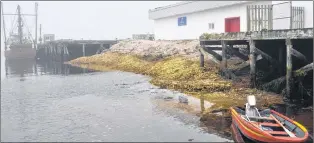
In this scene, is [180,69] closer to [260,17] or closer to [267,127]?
[260,17]

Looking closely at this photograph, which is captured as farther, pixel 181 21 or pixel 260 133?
pixel 181 21

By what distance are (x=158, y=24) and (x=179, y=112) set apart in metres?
35.2

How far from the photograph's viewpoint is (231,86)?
2228 centimetres

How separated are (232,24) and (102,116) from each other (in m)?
21.4

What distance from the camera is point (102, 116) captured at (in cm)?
1712

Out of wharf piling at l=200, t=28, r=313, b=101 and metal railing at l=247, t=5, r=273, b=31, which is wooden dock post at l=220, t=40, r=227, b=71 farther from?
metal railing at l=247, t=5, r=273, b=31

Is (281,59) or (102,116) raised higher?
(281,59)

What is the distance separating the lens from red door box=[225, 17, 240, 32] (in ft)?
110

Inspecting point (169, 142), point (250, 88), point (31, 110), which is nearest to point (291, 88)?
point (250, 88)

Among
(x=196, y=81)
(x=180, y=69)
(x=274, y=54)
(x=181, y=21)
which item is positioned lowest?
(x=196, y=81)

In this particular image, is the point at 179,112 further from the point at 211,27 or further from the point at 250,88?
the point at 211,27

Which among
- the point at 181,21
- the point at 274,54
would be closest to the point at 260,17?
the point at 274,54

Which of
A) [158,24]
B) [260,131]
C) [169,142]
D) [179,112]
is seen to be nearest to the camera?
[260,131]

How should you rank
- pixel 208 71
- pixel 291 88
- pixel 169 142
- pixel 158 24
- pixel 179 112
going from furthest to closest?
pixel 158 24
pixel 208 71
pixel 291 88
pixel 179 112
pixel 169 142
